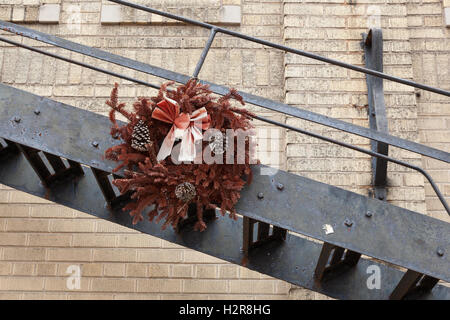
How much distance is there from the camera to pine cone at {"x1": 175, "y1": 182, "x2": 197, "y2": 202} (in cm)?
296

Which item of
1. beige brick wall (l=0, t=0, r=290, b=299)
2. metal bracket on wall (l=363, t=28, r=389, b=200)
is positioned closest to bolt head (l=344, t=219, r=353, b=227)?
metal bracket on wall (l=363, t=28, r=389, b=200)

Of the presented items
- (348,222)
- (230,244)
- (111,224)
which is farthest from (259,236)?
(111,224)

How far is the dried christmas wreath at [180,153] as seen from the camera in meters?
3.00

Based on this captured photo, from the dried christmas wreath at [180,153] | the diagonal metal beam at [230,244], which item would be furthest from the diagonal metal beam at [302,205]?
the diagonal metal beam at [230,244]

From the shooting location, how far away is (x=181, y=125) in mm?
3049

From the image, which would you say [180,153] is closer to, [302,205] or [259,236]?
[302,205]

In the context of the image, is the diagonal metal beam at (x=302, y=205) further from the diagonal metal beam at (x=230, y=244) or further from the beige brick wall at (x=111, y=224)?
the beige brick wall at (x=111, y=224)

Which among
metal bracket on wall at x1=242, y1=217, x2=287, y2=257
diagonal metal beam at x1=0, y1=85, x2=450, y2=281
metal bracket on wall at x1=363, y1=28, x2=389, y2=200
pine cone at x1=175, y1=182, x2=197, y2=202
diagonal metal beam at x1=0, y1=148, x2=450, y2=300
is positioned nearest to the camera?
pine cone at x1=175, y1=182, x2=197, y2=202

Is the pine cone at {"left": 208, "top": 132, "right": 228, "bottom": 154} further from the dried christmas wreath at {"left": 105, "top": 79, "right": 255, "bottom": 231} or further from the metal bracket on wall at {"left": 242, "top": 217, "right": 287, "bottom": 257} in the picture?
the metal bracket on wall at {"left": 242, "top": 217, "right": 287, "bottom": 257}

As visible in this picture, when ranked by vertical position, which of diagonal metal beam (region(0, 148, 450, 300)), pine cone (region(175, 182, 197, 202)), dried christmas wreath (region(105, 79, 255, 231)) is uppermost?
dried christmas wreath (region(105, 79, 255, 231))

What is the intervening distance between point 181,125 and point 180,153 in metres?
0.16

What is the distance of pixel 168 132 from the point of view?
308 centimetres

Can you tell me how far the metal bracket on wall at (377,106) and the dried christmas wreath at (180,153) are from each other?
1824mm
